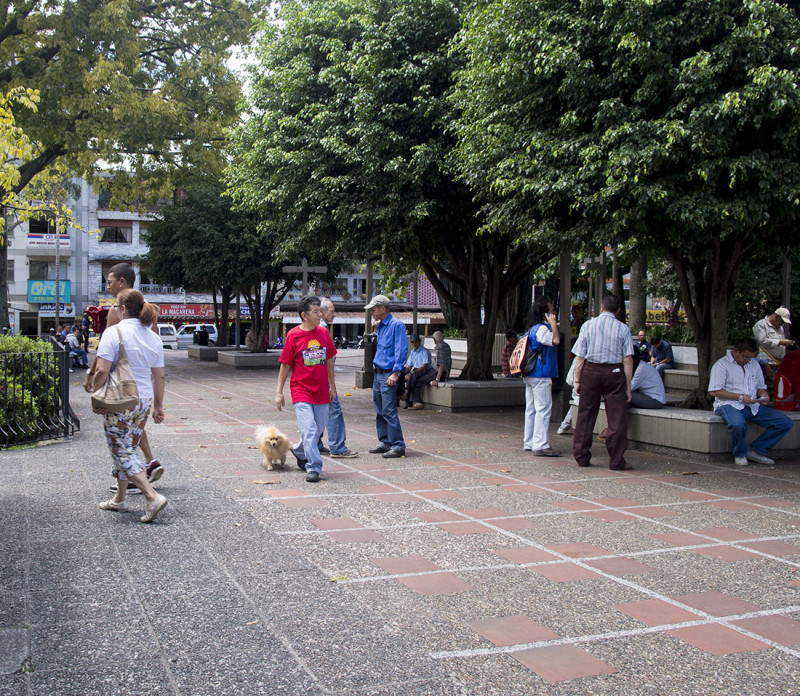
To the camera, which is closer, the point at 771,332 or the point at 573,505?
the point at 573,505

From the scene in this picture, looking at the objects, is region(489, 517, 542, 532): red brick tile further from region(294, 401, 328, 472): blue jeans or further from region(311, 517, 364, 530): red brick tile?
region(294, 401, 328, 472): blue jeans

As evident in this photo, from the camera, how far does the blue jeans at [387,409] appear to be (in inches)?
351

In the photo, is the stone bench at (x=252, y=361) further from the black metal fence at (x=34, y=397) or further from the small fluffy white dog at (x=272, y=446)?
the small fluffy white dog at (x=272, y=446)


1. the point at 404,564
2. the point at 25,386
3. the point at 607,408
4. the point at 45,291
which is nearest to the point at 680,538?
the point at 404,564

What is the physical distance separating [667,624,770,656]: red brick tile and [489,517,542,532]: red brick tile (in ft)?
6.43

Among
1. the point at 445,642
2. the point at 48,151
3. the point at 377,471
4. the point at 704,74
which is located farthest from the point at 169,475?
the point at 48,151

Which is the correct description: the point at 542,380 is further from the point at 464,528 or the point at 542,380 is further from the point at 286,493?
the point at 464,528

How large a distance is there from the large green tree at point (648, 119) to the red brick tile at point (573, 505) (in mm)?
3111

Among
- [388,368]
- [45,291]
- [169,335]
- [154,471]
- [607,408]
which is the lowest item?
[154,471]

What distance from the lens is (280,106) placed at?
579 inches

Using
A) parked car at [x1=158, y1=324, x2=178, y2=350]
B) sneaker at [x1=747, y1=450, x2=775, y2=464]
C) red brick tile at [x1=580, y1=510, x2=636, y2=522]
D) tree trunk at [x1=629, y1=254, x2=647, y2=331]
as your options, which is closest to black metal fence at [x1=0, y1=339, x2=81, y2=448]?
red brick tile at [x1=580, y1=510, x2=636, y2=522]

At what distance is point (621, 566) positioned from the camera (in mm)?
5055

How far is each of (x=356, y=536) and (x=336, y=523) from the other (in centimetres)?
38

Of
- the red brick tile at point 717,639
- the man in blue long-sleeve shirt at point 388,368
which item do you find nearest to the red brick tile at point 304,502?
the man in blue long-sleeve shirt at point 388,368
